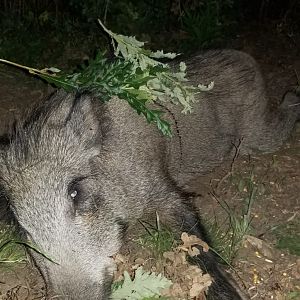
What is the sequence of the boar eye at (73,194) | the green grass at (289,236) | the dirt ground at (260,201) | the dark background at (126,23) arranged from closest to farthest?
the boar eye at (73,194)
the dirt ground at (260,201)
the green grass at (289,236)
the dark background at (126,23)

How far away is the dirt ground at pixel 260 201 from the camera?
12.2ft

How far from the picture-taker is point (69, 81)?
310cm

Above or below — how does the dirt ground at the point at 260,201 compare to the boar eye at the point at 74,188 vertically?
below

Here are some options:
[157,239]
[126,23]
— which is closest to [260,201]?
[157,239]

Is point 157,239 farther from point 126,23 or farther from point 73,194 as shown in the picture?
point 126,23

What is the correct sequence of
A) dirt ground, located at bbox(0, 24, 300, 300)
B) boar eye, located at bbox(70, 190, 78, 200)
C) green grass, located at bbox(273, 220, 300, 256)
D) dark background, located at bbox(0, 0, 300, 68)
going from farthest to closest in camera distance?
dark background, located at bbox(0, 0, 300, 68), green grass, located at bbox(273, 220, 300, 256), dirt ground, located at bbox(0, 24, 300, 300), boar eye, located at bbox(70, 190, 78, 200)

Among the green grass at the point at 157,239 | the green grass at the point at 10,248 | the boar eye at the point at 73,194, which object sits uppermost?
the boar eye at the point at 73,194

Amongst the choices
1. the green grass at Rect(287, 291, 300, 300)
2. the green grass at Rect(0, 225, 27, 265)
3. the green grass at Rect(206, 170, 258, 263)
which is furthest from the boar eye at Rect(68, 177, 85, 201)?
the green grass at Rect(287, 291, 300, 300)

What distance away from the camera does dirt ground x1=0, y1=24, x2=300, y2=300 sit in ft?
12.2

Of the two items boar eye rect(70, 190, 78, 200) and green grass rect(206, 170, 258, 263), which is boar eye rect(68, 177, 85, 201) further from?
green grass rect(206, 170, 258, 263)

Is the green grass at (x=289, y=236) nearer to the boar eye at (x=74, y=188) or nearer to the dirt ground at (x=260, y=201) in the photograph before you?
the dirt ground at (x=260, y=201)

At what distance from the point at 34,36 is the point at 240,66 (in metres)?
3.42

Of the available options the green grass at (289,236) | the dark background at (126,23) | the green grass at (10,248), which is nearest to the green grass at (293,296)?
the green grass at (289,236)

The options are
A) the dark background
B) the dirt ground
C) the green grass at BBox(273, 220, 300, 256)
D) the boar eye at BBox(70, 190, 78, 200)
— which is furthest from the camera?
the dark background
